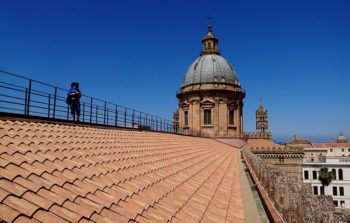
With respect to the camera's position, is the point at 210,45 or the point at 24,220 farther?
the point at 210,45

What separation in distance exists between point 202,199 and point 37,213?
3.58 meters

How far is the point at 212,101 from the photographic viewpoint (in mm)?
42125

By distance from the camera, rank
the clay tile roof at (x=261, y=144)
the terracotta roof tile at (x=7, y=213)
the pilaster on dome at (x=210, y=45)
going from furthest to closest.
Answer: the pilaster on dome at (x=210, y=45) → the clay tile roof at (x=261, y=144) → the terracotta roof tile at (x=7, y=213)

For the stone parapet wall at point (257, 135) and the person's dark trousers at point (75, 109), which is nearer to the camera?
the person's dark trousers at point (75, 109)

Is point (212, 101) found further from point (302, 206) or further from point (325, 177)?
point (302, 206)

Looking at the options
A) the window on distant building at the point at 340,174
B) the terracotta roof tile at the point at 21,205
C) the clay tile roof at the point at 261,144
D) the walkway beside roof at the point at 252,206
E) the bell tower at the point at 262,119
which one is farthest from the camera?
the bell tower at the point at 262,119

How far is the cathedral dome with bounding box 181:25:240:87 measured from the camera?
4384 cm

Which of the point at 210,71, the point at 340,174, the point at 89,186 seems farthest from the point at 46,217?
the point at 340,174

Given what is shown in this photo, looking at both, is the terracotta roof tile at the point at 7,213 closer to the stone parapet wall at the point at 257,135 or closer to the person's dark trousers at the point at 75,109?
the person's dark trousers at the point at 75,109

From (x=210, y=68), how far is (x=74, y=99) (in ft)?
117

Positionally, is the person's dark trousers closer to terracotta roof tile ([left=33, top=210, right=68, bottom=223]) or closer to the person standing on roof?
the person standing on roof

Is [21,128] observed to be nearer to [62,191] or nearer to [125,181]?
[125,181]

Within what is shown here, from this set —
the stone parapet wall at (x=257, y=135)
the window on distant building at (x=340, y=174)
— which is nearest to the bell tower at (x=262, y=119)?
the stone parapet wall at (x=257, y=135)

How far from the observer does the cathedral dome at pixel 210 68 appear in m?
43.8
